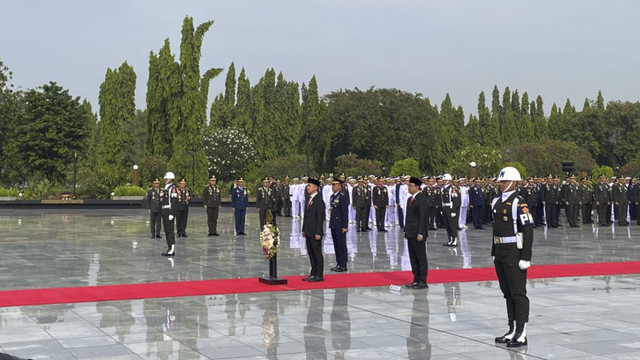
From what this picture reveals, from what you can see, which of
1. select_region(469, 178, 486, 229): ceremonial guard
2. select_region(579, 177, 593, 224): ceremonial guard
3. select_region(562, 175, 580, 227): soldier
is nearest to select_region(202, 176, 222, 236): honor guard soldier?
select_region(469, 178, 486, 229): ceremonial guard

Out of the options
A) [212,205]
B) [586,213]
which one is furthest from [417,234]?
[586,213]

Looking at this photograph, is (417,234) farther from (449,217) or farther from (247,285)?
(449,217)

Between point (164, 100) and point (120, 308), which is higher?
point (164, 100)

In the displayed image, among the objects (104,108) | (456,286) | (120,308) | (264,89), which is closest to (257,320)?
(120,308)

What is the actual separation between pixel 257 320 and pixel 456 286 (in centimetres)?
456

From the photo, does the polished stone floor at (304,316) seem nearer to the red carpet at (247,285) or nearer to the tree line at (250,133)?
the red carpet at (247,285)

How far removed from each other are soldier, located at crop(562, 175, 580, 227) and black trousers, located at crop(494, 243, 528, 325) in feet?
74.3

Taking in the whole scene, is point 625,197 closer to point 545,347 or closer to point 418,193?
point 418,193

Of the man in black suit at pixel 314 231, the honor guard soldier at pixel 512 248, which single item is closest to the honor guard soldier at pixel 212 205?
the man in black suit at pixel 314 231

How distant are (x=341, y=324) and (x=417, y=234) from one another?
3.90 m

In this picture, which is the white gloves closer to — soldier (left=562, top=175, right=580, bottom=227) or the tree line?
soldier (left=562, top=175, right=580, bottom=227)

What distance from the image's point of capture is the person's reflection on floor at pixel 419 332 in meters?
7.98

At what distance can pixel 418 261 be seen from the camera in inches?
512

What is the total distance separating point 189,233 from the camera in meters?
26.3
